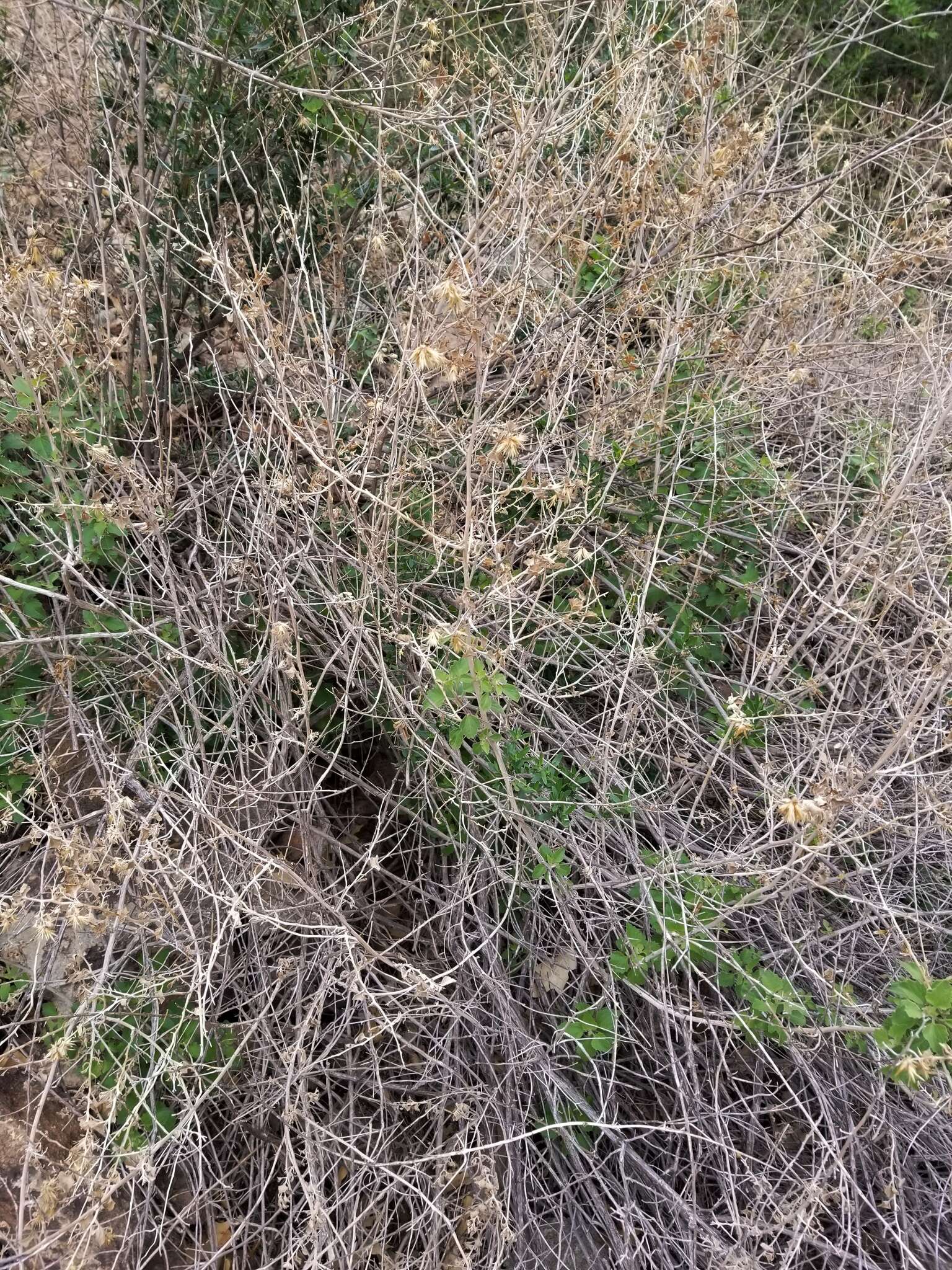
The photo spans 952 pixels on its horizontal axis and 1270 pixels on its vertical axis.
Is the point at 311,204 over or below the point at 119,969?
over

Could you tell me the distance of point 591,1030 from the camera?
6.38ft

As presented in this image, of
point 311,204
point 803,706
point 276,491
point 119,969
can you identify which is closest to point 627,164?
point 311,204

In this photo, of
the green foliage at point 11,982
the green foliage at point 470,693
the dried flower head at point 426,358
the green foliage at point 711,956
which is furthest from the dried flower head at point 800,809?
the green foliage at point 11,982

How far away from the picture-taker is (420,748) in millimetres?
2152

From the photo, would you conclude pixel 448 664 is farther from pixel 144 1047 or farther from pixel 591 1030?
pixel 144 1047

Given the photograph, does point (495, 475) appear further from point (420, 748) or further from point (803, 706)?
point (803, 706)

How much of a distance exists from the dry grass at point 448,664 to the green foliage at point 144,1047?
0.13ft

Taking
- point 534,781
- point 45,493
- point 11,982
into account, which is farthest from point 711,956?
point 45,493

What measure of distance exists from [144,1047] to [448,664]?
113 centimetres

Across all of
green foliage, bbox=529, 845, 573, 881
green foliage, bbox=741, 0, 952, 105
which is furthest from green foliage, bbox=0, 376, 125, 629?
green foliage, bbox=741, 0, 952, 105

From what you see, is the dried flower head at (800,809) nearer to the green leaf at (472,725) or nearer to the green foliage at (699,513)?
the green leaf at (472,725)

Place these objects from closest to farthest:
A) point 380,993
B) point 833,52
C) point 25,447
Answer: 1. point 380,993
2. point 25,447
3. point 833,52

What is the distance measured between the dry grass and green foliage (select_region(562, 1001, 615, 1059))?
2.3 inches

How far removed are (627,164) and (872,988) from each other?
2351mm
